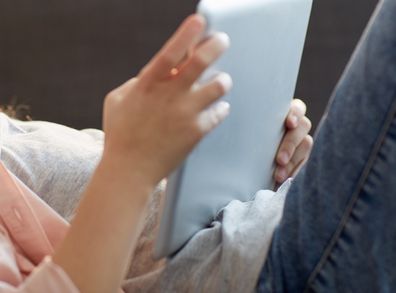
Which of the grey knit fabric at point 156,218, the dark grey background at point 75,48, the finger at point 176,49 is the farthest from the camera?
the dark grey background at point 75,48

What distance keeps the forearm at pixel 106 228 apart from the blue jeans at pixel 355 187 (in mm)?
148

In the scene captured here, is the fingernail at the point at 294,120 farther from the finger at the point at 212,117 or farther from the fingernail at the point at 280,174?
the finger at the point at 212,117

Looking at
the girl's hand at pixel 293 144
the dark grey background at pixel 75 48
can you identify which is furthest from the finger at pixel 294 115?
the dark grey background at pixel 75 48

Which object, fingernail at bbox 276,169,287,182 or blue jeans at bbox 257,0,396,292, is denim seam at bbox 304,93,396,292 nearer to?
blue jeans at bbox 257,0,396,292

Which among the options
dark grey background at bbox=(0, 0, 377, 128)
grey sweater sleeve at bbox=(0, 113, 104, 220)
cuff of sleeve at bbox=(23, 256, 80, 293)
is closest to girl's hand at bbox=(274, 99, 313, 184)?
grey sweater sleeve at bbox=(0, 113, 104, 220)

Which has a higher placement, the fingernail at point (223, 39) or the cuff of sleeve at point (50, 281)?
the fingernail at point (223, 39)

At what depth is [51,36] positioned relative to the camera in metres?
1.65

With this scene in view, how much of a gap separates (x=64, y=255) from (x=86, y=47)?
3.50 feet

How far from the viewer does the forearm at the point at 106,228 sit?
0.60 meters

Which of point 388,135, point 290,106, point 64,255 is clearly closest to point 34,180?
point 64,255

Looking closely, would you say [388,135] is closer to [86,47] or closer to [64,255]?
[64,255]

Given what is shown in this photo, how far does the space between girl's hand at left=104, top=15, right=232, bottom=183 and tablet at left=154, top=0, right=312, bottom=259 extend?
16 mm

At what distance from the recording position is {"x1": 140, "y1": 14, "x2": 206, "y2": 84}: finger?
1.74ft

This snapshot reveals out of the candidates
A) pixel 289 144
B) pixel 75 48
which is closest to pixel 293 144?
pixel 289 144
